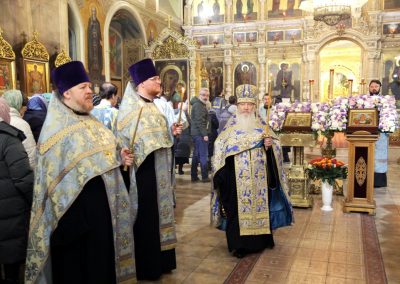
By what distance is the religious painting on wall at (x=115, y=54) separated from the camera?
13545 mm

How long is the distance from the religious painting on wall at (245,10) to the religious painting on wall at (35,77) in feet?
32.9

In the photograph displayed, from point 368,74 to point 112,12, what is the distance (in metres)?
9.72

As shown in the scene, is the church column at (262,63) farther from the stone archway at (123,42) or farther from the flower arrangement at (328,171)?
the flower arrangement at (328,171)

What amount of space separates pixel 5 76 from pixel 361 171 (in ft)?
21.2

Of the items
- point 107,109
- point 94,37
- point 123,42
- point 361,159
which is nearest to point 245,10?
point 123,42

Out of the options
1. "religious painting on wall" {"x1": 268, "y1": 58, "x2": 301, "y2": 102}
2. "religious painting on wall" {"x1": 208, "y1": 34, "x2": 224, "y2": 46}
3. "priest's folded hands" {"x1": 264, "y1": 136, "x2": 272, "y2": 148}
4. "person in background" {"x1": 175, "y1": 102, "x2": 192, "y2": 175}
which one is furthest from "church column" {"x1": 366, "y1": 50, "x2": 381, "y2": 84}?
"priest's folded hands" {"x1": 264, "y1": 136, "x2": 272, "y2": 148}

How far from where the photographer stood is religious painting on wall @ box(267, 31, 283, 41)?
16000 millimetres

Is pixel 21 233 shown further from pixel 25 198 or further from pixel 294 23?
pixel 294 23

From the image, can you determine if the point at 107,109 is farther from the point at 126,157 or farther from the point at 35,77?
the point at 35,77

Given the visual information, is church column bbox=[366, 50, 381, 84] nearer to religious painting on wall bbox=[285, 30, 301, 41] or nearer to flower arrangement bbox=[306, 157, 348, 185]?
religious painting on wall bbox=[285, 30, 301, 41]

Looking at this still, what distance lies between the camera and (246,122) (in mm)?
3525

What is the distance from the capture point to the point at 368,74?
15.1 meters

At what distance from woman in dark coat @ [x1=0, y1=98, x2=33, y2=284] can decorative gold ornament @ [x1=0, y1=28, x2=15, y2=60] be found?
5.51m

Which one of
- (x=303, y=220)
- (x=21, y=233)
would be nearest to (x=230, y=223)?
(x=303, y=220)
